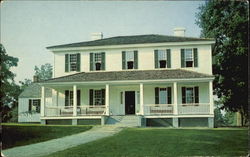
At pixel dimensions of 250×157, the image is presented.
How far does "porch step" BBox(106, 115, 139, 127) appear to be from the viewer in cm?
1893

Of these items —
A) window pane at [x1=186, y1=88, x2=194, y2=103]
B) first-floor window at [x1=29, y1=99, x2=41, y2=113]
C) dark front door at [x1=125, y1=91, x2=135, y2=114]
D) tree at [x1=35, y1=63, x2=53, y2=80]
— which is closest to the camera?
window pane at [x1=186, y1=88, x2=194, y2=103]

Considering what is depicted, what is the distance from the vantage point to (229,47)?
2331 cm

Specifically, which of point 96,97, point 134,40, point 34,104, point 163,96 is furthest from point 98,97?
point 34,104

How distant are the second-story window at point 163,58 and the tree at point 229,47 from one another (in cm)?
353

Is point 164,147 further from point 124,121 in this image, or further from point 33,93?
point 33,93

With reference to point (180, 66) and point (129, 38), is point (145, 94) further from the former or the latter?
point (129, 38)

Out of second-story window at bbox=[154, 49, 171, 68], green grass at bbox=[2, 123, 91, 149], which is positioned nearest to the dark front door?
second-story window at bbox=[154, 49, 171, 68]

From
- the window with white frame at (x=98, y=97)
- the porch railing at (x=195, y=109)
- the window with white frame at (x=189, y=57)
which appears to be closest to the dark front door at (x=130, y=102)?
the window with white frame at (x=98, y=97)

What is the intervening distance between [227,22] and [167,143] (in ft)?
50.3

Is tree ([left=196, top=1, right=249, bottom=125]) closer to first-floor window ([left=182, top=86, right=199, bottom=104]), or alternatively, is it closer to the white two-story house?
the white two-story house

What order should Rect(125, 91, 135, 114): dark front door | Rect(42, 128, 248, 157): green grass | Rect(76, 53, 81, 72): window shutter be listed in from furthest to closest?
Rect(76, 53, 81, 72): window shutter → Rect(125, 91, 135, 114): dark front door → Rect(42, 128, 248, 157): green grass

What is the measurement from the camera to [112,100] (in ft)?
70.3

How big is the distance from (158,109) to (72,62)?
7035mm

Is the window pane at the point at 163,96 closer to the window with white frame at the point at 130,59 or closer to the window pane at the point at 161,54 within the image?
the window pane at the point at 161,54
